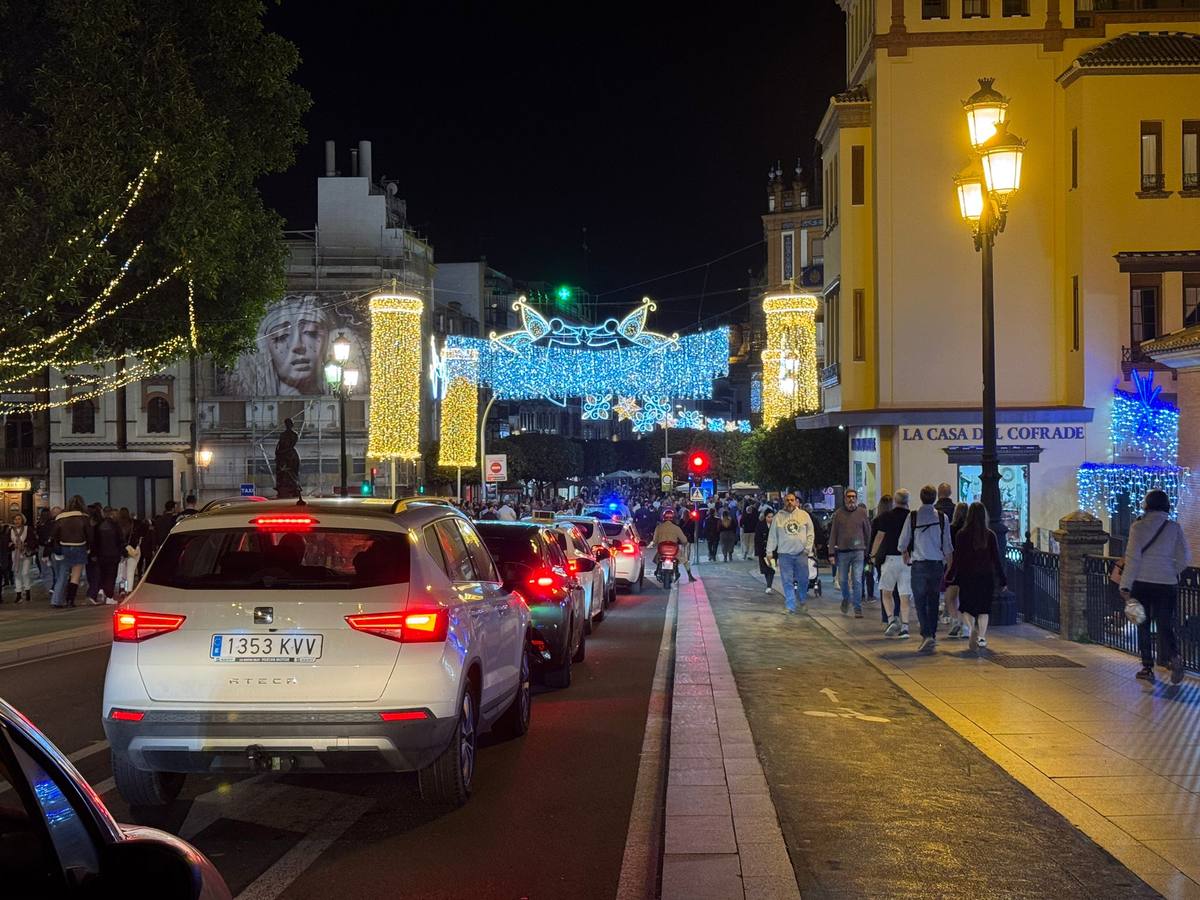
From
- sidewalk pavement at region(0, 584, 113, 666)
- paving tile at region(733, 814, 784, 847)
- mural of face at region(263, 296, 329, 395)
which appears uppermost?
mural of face at region(263, 296, 329, 395)

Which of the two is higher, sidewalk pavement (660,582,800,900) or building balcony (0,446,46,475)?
building balcony (0,446,46,475)

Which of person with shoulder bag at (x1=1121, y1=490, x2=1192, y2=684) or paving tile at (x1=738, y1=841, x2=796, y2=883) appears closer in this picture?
paving tile at (x1=738, y1=841, x2=796, y2=883)

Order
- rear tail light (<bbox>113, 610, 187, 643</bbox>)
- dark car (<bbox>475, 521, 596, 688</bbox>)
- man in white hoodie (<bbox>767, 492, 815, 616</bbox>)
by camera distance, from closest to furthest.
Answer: rear tail light (<bbox>113, 610, 187, 643</bbox>) < dark car (<bbox>475, 521, 596, 688</bbox>) < man in white hoodie (<bbox>767, 492, 815, 616</bbox>)

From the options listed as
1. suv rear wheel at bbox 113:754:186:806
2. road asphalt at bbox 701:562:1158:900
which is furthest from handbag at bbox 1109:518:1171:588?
suv rear wheel at bbox 113:754:186:806

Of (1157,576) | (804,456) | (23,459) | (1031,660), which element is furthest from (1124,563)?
(23,459)

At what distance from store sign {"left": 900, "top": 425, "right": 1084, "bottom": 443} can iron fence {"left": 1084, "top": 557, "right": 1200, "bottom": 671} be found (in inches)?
595

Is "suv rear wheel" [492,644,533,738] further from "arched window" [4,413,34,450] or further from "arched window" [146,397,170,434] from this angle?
"arched window" [4,413,34,450]

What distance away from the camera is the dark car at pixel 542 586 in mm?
12727

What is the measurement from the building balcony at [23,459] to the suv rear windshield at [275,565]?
57.0 metres

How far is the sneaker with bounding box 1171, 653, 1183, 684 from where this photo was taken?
1173cm

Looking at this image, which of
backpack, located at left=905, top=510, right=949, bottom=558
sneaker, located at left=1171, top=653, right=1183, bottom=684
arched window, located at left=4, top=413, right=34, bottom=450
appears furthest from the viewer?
arched window, located at left=4, top=413, right=34, bottom=450

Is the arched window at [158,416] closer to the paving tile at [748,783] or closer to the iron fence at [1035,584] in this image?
the iron fence at [1035,584]

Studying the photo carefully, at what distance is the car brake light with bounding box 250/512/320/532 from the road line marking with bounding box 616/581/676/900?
7.90ft

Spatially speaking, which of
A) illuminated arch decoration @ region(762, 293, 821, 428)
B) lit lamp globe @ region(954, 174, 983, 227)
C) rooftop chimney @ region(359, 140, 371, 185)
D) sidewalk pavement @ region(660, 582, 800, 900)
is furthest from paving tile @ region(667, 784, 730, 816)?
rooftop chimney @ region(359, 140, 371, 185)
